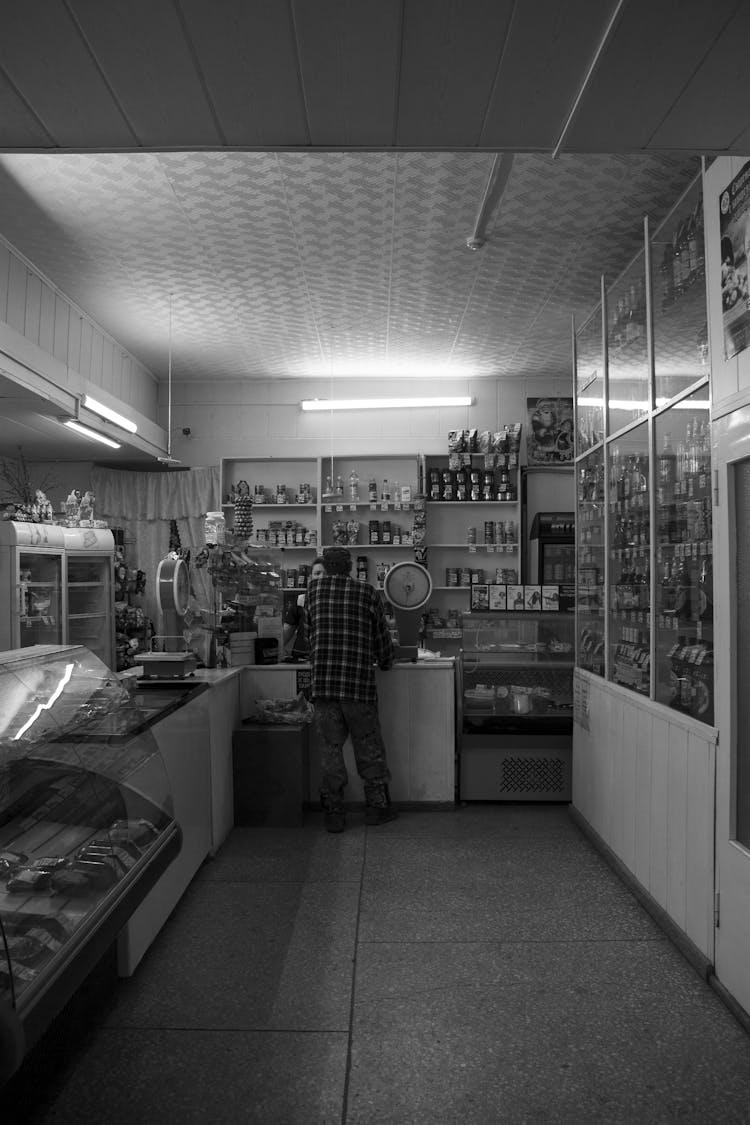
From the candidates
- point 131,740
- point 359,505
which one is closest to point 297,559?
point 359,505

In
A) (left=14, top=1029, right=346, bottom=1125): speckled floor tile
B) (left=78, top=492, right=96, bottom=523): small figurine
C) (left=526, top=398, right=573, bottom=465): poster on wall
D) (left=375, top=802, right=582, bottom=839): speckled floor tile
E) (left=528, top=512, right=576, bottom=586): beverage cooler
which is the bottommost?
(left=375, top=802, right=582, bottom=839): speckled floor tile

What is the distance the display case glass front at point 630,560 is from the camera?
4.17 metres

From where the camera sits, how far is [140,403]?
8500 millimetres

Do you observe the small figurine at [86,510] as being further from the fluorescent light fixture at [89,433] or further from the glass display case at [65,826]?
the glass display case at [65,826]

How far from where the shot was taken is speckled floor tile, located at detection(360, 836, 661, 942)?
12.1 feet

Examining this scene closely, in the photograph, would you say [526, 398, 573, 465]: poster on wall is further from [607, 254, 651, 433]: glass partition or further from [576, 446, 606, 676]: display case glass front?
[607, 254, 651, 433]: glass partition

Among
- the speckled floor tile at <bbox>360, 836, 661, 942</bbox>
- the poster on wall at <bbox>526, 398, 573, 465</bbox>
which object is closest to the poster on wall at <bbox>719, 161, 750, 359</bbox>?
the speckled floor tile at <bbox>360, 836, 661, 942</bbox>

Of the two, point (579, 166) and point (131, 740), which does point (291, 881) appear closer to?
point (131, 740)

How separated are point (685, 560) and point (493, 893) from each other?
196 centimetres

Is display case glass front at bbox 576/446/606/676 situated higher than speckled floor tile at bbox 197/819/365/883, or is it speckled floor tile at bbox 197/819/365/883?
display case glass front at bbox 576/446/606/676

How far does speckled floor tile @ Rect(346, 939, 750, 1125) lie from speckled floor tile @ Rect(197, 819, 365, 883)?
97 centimetres

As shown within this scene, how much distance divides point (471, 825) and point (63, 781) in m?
3.38

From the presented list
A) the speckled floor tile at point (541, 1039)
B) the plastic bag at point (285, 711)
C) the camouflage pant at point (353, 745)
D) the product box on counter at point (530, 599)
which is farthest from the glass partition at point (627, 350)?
the plastic bag at point (285, 711)

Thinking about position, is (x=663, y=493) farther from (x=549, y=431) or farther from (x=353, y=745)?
(x=549, y=431)
